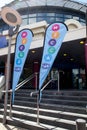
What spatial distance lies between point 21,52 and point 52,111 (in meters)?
2.90

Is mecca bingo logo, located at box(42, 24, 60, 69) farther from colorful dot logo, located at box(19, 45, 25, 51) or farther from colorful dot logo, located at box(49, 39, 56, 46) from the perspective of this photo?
colorful dot logo, located at box(19, 45, 25, 51)

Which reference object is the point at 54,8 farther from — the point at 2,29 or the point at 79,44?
the point at 79,44

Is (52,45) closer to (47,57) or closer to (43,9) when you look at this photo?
(47,57)

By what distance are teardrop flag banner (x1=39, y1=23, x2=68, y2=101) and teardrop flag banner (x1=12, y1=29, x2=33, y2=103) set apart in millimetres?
1182

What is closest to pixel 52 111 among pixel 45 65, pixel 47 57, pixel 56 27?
pixel 45 65

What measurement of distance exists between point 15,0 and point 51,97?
24509mm

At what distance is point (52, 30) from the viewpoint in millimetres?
8234

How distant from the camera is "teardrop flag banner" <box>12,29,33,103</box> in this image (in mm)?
9039

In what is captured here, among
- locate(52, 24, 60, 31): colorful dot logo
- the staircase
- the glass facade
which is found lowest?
the staircase

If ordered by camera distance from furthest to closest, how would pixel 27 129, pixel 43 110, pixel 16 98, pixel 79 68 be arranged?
pixel 79 68, pixel 16 98, pixel 43 110, pixel 27 129

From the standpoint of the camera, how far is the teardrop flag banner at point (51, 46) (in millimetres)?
7891

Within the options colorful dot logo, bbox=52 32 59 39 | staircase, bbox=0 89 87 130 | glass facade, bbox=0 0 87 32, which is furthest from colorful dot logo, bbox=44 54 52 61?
glass facade, bbox=0 0 87 32

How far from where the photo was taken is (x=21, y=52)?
9.14m

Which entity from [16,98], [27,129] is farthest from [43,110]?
[16,98]
